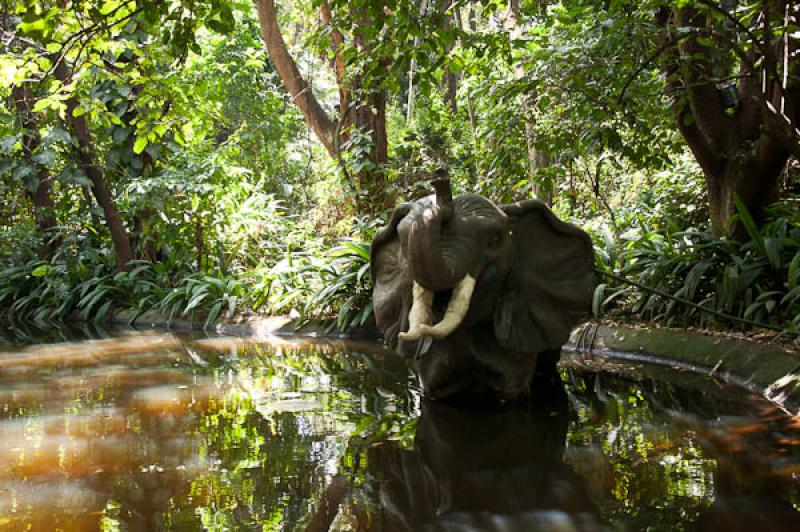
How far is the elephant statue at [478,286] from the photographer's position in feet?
14.8

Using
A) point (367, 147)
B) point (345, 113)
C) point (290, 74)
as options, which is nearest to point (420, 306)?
point (367, 147)

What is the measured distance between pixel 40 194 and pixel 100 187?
1.51m

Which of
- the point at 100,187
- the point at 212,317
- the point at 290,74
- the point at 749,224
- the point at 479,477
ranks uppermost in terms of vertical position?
the point at 290,74

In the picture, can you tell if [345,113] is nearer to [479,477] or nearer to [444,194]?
[444,194]

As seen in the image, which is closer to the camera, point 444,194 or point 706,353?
point 444,194

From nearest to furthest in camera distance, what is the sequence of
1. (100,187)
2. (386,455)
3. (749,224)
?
(386,455) < (749,224) < (100,187)

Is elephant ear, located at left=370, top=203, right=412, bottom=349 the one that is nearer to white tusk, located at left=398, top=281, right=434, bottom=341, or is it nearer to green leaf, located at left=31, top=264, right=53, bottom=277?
white tusk, located at left=398, top=281, right=434, bottom=341

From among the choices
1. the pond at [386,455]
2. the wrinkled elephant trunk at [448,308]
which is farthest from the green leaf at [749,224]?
the wrinkled elephant trunk at [448,308]

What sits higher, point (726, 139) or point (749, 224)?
point (726, 139)

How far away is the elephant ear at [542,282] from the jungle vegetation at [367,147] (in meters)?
0.50

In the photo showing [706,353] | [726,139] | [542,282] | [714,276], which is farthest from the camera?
[726,139]

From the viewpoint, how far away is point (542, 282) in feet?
16.7

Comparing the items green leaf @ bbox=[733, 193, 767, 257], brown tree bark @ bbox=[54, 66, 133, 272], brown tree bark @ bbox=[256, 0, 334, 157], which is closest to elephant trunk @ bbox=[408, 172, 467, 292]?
green leaf @ bbox=[733, 193, 767, 257]

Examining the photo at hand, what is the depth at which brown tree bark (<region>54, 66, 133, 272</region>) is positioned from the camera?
1191cm
